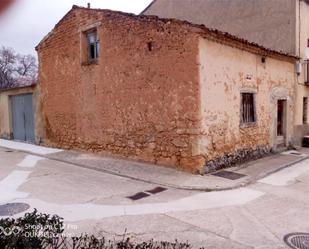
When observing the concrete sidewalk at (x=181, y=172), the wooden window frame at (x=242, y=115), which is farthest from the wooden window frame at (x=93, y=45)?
the wooden window frame at (x=242, y=115)

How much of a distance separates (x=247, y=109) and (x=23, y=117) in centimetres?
1061

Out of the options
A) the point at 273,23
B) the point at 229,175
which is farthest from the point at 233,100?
the point at 273,23

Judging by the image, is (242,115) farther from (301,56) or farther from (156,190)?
(301,56)

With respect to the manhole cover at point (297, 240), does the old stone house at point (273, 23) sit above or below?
above

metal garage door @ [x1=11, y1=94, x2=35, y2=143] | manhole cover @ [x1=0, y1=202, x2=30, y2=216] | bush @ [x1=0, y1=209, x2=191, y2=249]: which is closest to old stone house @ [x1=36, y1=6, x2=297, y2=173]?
metal garage door @ [x1=11, y1=94, x2=35, y2=143]

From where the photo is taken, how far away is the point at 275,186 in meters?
7.08

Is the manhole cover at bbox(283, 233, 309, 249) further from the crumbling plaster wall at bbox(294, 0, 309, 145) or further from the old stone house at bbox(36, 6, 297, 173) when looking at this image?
the crumbling plaster wall at bbox(294, 0, 309, 145)

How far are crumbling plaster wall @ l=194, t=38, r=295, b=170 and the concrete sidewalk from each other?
1.66 feet

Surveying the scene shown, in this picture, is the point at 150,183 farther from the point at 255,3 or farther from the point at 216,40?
the point at 255,3

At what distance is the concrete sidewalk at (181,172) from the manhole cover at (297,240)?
7.72 ft

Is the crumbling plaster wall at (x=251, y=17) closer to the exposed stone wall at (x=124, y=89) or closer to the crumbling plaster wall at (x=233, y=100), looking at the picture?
the crumbling plaster wall at (x=233, y=100)

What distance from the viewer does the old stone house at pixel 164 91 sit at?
26.0ft

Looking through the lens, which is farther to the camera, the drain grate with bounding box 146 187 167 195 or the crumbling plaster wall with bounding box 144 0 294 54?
the crumbling plaster wall with bounding box 144 0 294 54

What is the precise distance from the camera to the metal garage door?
14.3m
